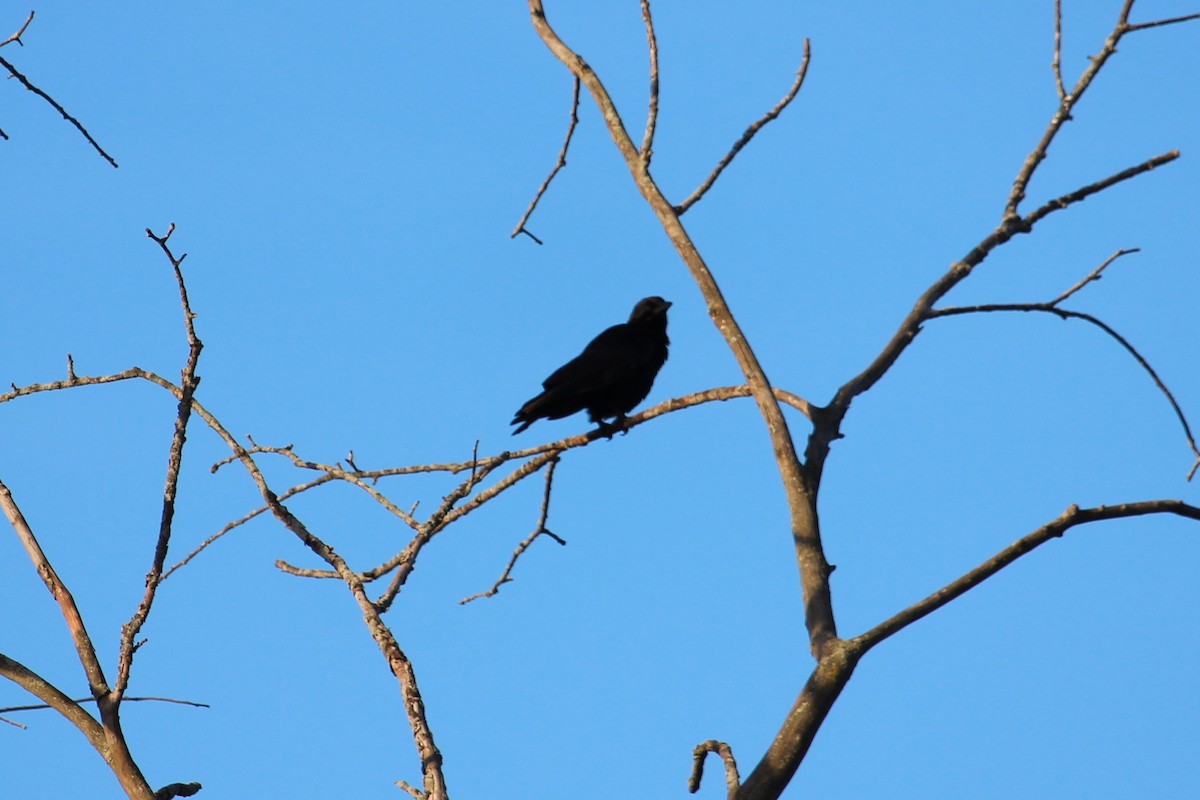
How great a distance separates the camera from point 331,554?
472 cm

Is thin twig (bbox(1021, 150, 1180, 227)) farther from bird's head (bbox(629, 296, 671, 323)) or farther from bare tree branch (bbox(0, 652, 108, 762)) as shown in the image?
bird's head (bbox(629, 296, 671, 323))

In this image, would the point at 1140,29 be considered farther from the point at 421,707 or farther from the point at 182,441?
the point at 182,441

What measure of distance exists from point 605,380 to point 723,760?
461cm

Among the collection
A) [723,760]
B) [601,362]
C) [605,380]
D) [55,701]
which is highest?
[601,362]

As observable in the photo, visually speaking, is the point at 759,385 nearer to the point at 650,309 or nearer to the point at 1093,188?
the point at 1093,188

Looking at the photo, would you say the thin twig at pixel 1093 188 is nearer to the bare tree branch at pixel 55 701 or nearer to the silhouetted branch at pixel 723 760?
the silhouetted branch at pixel 723 760

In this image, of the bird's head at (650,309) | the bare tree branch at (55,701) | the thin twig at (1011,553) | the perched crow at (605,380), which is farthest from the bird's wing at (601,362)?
the thin twig at (1011,553)

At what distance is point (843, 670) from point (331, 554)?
6.37ft

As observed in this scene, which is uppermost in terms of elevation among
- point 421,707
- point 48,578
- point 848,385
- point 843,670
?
point 48,578

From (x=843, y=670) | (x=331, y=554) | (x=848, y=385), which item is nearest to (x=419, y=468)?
(x=331, y=554)

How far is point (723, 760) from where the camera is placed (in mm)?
3645

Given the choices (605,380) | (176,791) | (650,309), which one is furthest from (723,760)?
(650,309)

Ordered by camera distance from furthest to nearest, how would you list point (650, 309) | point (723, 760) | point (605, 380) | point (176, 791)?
point (650, 309)
point (605, 380)
point (176, 791)
point (723, 760)

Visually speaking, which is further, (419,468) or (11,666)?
(419,468)
